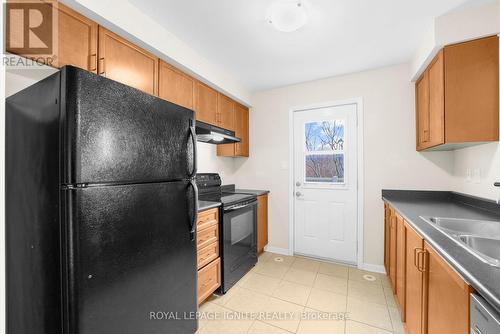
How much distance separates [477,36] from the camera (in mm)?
1595

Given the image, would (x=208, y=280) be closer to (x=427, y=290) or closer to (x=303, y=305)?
(x=303, y=305)

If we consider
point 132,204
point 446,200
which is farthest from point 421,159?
point 132,204

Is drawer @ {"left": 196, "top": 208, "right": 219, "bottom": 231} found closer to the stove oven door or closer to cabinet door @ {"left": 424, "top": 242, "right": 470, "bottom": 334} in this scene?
the stove oven door

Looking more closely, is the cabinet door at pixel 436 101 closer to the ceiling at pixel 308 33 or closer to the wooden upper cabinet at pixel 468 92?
the wooden upper cabinet at pixel 468 92

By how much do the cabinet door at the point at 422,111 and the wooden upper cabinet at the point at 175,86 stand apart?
231 centimetres

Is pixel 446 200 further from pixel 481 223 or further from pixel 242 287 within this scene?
pixel 242 287

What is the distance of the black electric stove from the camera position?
83.1 inches

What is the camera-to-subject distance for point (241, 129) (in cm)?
320

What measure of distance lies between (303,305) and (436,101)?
213 cm

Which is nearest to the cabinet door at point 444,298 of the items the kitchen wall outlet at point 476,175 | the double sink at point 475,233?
the double sink at point 475,233

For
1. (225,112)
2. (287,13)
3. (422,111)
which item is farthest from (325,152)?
(287,13)

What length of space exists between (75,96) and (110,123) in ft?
0.51

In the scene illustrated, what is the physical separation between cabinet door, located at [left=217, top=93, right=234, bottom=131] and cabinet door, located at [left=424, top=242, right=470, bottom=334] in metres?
2.31

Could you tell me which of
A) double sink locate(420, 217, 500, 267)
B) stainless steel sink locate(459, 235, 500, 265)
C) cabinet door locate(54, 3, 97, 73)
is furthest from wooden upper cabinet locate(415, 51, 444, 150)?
cabinet door locate(54, 3, 97, 73)
